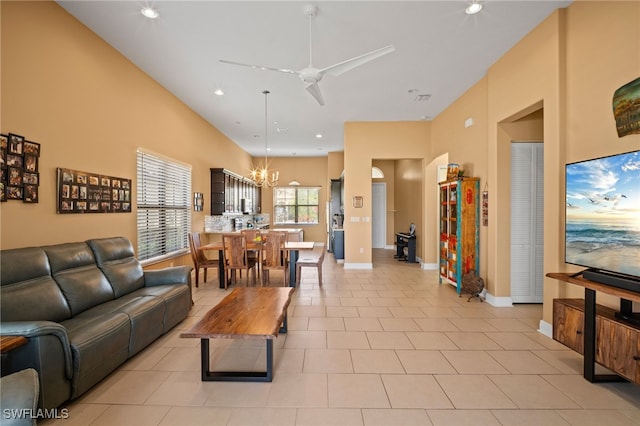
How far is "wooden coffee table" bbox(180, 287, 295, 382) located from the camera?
2.29 meters

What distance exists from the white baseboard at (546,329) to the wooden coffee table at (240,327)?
296 cm

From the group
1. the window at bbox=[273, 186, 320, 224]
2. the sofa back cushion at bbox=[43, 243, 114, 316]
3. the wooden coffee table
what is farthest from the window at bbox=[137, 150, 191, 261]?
the window at bbox=[273, 186, 320, 224]

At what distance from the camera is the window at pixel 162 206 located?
4715 mm

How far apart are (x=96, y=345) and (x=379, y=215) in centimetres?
949

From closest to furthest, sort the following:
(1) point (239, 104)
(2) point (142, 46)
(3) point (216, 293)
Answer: (2) point (142, 46), (3) point (216, 293), (1) point (239, 104)

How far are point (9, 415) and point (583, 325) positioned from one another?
377 centimetres

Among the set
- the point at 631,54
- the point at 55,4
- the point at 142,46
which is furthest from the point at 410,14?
the point at 55,4

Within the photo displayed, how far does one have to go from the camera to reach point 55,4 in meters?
3.09

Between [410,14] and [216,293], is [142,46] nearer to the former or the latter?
[410,14]

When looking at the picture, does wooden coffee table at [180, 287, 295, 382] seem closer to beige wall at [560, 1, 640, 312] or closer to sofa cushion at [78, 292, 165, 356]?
sofa cushion at [78, 292, 165, 356]

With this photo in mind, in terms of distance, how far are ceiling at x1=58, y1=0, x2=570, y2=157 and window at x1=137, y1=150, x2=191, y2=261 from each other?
4.61ft

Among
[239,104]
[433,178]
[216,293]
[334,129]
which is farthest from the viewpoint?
[334,129]

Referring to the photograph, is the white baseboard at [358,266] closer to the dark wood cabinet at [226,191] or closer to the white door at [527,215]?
the white door at [527,215]

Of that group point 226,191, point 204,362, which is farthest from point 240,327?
point 226,191
